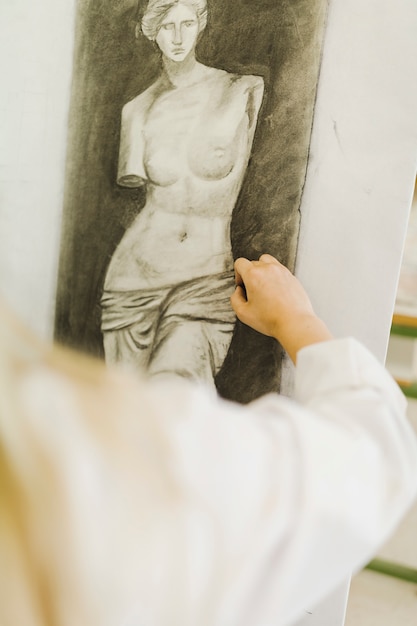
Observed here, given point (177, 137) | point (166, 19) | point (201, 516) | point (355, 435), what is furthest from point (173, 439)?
point (166, 19)

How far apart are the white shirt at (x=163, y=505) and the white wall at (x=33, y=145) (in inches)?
21.5

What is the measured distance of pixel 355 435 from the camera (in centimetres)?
43

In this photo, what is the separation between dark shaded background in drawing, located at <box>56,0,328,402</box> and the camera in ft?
2.32

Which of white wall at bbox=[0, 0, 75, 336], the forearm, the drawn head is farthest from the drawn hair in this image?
the forearm

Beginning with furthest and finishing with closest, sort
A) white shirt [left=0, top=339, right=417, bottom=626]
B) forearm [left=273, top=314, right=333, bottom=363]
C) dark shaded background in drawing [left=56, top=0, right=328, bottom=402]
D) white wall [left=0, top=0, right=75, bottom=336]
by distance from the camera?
white wall [left=0, top=0, right=75, bottom=336], dark shaded background in drawing [left=56, top=0, right=328, bottom=402], forearm [left=273, top=314, right=333, bottom=363], white shirt [left=0, top=339, right=417, bottom=626]

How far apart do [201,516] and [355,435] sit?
145 mm

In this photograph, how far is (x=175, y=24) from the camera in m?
0.77

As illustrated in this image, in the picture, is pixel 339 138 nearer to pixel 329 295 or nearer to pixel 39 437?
pixel 329 295

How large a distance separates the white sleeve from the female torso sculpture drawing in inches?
13.8

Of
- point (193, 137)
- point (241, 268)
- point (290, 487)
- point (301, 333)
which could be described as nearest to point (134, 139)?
point (193, 137)

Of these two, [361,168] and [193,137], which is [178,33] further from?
[361,168]

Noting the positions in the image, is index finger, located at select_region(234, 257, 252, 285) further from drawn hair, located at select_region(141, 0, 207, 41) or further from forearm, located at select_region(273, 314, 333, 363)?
drawn hair, located at select_region(141, 0, 207, 41)

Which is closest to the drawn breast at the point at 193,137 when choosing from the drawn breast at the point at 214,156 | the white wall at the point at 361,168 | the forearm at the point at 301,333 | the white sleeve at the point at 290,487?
the drawn breast at the point at 214,156

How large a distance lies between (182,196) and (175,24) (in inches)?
9.5
